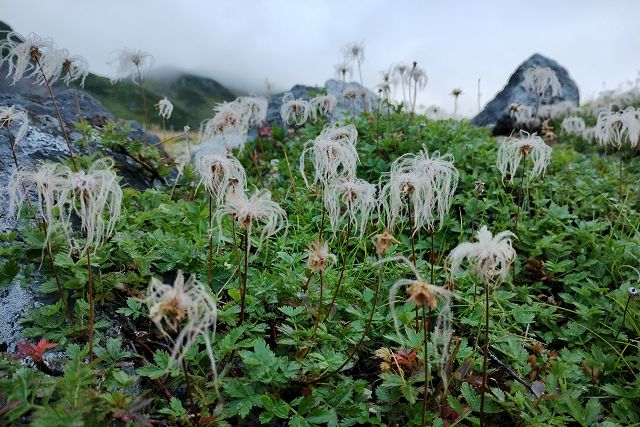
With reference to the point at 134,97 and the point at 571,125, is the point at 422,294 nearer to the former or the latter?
the point at 571,125

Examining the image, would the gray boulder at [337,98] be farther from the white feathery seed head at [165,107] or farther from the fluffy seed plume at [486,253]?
the fluffy seed plume at [486,253]

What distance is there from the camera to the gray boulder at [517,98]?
12.3 meters

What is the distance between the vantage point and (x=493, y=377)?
3121 mm

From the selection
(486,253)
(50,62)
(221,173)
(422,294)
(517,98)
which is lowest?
(422,294)

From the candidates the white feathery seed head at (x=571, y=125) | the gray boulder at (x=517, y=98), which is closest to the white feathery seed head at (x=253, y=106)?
the white feathery seed head at (x=571, y=125)

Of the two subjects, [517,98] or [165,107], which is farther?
[517,98]

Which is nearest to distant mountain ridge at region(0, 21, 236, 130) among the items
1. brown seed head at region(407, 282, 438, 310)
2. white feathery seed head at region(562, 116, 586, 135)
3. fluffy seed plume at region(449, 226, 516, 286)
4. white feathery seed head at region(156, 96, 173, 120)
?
white feathery seed head at region(156, 96, 173, 120)

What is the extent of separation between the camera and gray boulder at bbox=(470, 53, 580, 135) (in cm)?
1232

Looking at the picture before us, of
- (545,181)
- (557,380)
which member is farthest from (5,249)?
(545,181)

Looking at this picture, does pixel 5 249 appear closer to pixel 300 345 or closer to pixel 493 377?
pixel 300 345

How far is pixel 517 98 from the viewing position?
12688 millimetres

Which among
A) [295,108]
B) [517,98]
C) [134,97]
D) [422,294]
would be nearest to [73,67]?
[295,108]

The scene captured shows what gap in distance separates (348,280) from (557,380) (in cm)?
157

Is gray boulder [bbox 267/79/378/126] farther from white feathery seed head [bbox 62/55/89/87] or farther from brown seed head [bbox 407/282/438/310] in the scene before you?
brown seed head [bbox 407/282/438/310]
